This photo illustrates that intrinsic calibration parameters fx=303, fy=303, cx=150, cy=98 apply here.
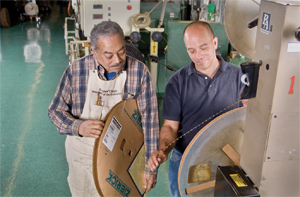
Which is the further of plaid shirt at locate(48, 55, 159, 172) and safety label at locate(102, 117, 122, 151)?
plaid shirt at locate(48, 55, 159, 172)

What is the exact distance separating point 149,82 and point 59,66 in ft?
15.2

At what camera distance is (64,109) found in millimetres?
1800

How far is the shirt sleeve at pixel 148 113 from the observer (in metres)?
1.80

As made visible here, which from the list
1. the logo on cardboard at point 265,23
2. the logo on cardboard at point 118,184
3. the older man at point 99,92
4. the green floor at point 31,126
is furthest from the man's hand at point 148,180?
the logo on cardboard at point 265,23

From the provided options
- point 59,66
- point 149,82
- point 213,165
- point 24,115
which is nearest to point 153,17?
point 59,66

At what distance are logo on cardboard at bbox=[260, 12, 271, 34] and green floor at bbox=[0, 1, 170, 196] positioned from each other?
213 cm

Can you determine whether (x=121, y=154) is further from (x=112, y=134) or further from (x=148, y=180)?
(x=148, y=180)

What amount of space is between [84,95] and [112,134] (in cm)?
39

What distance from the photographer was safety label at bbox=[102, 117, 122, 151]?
1.44 meters

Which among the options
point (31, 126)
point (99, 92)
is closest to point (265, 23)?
point (99, 92)

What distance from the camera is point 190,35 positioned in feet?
5.47

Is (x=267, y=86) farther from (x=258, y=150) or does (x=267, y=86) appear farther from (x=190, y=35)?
(x=190, y=35)

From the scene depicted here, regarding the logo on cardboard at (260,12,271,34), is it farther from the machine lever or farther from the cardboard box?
the cardboard box

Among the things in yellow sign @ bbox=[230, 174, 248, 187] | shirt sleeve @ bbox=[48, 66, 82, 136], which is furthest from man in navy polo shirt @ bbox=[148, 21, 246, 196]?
yellow sign @ bbox=[230, 174, 248, 187]
